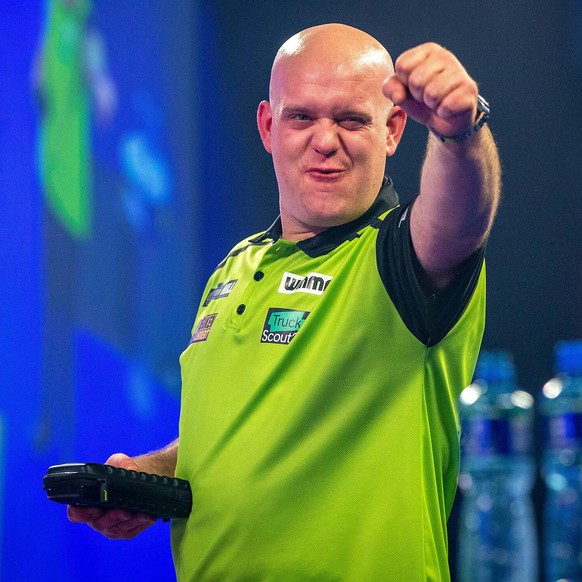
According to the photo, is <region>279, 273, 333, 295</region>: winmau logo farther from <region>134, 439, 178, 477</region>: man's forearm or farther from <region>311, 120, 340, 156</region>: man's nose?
<region>134, 439, 178, 477</region>: man's forearm

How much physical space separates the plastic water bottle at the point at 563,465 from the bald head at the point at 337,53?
1.23m

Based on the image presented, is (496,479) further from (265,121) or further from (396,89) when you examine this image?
(396,89)

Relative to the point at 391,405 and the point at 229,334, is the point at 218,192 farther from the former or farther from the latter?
the point at 391,405

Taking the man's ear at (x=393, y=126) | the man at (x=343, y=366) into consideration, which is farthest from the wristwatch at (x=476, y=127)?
the man's ear at (x=393, y=126)

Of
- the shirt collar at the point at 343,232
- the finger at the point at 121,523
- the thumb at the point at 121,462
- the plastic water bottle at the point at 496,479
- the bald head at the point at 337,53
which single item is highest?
the bald head at the point at 337,53

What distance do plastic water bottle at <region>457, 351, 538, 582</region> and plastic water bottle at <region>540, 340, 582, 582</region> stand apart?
51 mm

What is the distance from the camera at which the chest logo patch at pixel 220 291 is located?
1602 mm

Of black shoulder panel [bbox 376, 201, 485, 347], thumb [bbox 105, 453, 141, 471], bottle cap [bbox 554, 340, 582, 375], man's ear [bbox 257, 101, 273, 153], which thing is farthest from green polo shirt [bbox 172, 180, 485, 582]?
bottle cap [bbox 554, 340, 582, 375]

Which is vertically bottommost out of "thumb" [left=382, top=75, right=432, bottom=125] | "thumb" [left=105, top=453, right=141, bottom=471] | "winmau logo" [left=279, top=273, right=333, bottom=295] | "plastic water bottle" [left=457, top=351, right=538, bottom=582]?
"plastic water bottle" [left=457, top=351, right=538, bottom=582]

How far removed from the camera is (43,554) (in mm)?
2691

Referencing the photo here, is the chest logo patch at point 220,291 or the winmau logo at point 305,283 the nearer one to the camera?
the winmau logo at point 305,283

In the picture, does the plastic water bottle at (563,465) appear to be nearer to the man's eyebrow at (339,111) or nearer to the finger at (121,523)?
the man's eyebrow at (339,111)

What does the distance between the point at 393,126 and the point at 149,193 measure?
1414 millimetres

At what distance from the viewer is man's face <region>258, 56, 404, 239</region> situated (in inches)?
57.0
